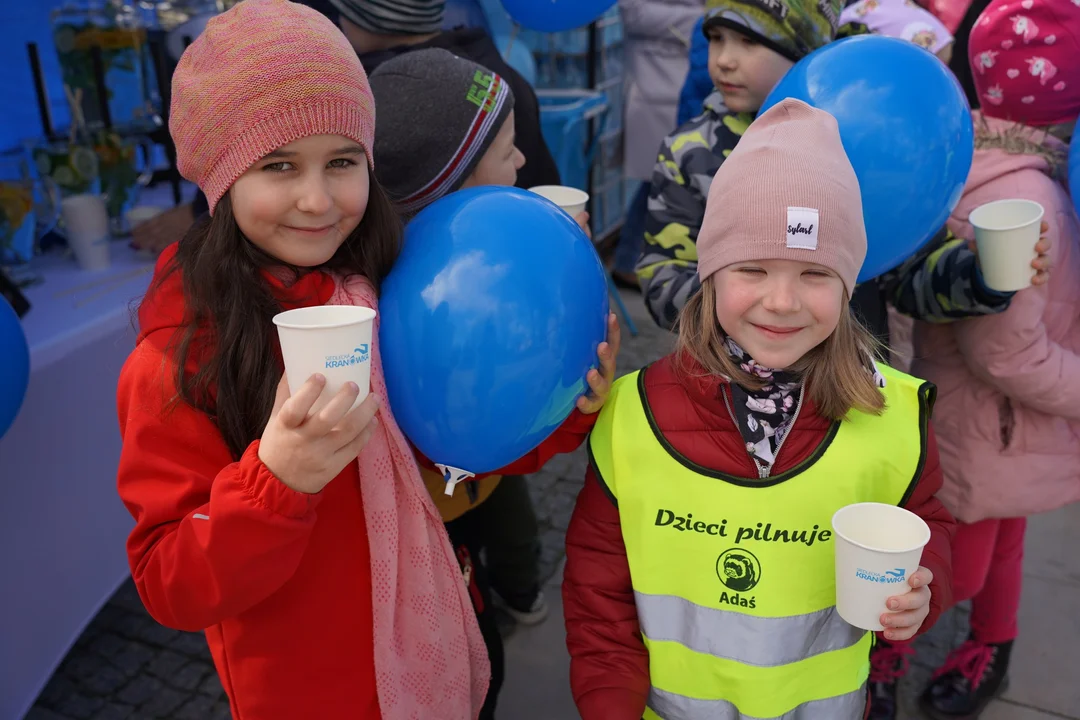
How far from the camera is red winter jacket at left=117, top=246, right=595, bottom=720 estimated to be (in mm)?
1265

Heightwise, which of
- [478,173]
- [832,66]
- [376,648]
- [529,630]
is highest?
[832,66]

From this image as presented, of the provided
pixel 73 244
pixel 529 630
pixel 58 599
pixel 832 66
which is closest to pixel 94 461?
pixel 58 599

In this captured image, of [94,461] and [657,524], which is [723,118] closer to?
[657,524]

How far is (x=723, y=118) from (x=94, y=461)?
7.75ft

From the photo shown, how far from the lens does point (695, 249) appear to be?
220 centimetres

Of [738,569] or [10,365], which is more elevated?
[10,365]

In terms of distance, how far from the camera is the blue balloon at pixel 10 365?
6.76 feet

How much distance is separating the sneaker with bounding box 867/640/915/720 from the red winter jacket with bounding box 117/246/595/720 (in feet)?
4.85

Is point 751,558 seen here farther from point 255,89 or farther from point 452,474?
point 255,89

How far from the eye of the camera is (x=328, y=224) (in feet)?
4.91

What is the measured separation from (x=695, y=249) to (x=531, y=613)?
1717 millimetres

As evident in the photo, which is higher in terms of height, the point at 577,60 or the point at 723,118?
the point at 723,118

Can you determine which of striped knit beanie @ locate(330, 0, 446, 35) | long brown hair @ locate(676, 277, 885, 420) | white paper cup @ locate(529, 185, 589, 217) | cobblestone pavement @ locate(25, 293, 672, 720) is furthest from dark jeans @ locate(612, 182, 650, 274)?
long brown hair @ locate(676, 277, 885, 420)

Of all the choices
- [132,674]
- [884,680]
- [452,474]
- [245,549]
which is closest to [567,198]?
[452,474]
